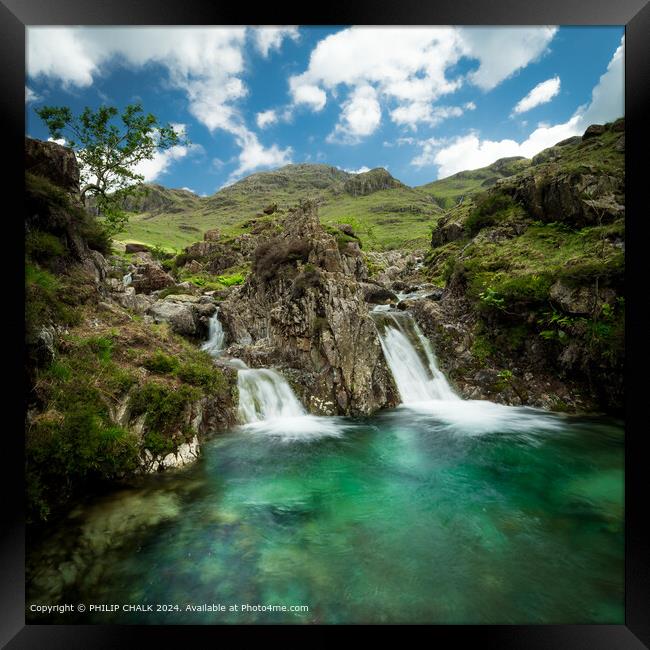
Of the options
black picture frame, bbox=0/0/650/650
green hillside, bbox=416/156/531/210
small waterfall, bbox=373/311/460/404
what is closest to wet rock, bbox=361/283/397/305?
small waterfall, bbox=373/311/460/404

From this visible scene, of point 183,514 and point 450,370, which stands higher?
point 450,370

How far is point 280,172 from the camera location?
19425 cm

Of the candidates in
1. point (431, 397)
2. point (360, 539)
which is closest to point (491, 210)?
point (431, 397)

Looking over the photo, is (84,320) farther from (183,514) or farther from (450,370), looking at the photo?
(450,370)

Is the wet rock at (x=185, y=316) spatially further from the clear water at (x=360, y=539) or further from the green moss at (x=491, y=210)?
the green moss at (x=491, y=210)

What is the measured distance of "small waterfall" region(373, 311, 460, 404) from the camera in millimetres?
13688

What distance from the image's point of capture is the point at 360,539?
5004mm

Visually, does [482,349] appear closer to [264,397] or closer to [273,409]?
[273,409]

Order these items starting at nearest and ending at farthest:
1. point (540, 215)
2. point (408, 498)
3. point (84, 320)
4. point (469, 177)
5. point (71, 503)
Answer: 1. point (71, 503)
2. point (408, 498)
3. point (84, 320)
4. point (540, 215)
5. point (469, 177)

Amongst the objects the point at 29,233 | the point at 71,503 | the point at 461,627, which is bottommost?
the point at 71,503

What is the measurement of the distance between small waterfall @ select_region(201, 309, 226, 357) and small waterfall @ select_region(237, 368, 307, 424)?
4783mm

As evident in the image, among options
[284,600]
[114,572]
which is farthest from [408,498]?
[114,572]

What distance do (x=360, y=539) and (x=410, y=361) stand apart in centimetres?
1050
